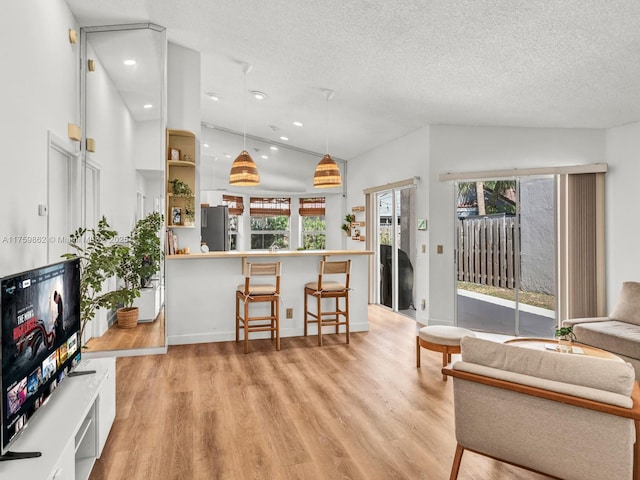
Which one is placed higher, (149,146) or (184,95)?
(184,95)

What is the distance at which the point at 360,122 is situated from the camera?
615 centimetres

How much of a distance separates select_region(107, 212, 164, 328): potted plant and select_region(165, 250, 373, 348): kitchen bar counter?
0.29m

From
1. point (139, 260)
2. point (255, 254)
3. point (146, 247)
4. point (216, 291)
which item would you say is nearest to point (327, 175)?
point (255, 254)

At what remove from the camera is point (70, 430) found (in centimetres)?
174

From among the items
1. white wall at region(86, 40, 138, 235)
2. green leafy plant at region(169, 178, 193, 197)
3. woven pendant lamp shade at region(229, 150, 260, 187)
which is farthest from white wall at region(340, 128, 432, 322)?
white wall at region(86, 40, 138, 235)

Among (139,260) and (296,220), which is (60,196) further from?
(296,220)

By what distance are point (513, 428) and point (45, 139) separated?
360cm

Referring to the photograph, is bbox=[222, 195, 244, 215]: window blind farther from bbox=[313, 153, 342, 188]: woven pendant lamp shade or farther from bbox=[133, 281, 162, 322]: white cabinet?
bbox=[133, 281, 162, 322]: white cabinet

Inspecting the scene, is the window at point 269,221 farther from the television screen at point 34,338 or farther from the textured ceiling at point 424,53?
the television screen at point 34,338

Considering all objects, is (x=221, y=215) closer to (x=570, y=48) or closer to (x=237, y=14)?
(x=237, y=14)

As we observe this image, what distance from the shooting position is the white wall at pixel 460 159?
523 cm

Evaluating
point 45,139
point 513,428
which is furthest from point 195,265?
point 513,428

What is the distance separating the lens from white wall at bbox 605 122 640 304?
4789 millimetres

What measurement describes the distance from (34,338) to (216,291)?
291cm
